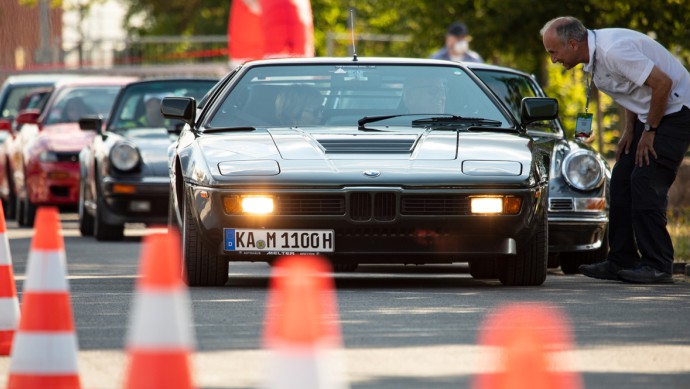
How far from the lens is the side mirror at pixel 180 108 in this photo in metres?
10.8

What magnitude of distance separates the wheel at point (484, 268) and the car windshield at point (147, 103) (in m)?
6.28

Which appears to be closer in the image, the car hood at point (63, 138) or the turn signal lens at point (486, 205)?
the turn signal lens at point (486, 205)

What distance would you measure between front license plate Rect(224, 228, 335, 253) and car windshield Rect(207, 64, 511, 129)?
1184 mm

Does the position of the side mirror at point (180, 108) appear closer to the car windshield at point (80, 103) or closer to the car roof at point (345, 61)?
the car roof at point (345, 61)

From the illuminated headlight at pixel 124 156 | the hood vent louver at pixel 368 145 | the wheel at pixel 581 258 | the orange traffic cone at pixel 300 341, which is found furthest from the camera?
the illuminated headlight at pixel 124 156

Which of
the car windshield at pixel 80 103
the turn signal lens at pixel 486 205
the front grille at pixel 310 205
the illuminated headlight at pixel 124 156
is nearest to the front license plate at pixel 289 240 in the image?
the front grille at pixel 310 205

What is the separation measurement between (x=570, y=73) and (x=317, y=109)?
57.6 feet

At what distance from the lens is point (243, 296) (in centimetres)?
928

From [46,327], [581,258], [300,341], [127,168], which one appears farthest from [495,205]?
[127,168]

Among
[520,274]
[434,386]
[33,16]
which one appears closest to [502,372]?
[434,386]

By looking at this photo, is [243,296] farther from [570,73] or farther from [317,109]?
[570,73]

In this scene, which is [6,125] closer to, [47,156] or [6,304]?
[47,156]

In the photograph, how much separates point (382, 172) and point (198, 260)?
117 cm

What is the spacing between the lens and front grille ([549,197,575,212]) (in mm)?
11531
